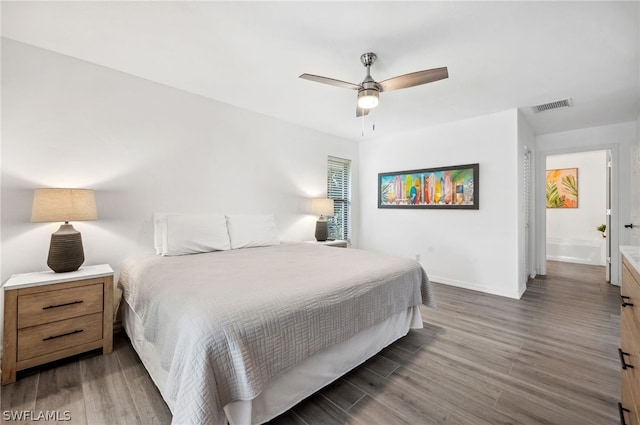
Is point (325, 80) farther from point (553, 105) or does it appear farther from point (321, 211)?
point (553, 105)

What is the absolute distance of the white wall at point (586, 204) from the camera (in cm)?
555

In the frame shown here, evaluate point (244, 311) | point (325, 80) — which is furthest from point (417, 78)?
point (244, 311)

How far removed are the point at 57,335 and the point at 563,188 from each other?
8.69m

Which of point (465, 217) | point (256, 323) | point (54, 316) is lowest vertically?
point (54, 316)

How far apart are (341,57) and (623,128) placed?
181 inches

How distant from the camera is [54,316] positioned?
6.13ft

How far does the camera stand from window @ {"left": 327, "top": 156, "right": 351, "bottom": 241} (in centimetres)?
486

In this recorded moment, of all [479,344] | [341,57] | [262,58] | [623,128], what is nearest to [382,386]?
[479,344]

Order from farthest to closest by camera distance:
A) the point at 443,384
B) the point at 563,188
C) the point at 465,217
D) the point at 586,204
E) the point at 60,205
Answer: the point at 563,188, the point at 586,204, the point at 465,217, the point at 60,205, the point at 443,384

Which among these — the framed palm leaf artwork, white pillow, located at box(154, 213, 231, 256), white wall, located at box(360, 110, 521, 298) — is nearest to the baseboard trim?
white wall, located at box(360, 110, 521, 298)

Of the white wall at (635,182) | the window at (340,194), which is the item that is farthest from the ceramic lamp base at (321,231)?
the white wall at (635,182)

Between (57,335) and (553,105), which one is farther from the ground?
(553,105)

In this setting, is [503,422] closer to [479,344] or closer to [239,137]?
[479,344]

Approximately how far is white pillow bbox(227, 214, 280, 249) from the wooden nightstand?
1184 mm
